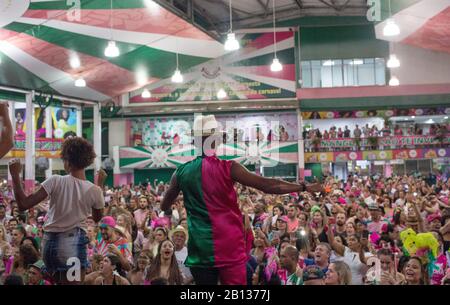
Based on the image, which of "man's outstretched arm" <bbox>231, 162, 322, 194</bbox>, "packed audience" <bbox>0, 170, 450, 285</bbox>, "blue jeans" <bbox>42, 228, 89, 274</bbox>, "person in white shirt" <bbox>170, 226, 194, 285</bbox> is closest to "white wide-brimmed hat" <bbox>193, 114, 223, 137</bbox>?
"man's outstretched arm" <bbox>231, 162, 322, 194</bbox>

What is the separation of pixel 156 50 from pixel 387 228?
1149cm

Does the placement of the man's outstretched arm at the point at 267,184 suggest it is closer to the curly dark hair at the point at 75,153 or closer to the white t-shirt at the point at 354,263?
the curly dark hair at the point at 75,153

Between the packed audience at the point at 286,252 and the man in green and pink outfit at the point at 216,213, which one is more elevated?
the man in green and pink outfit at the point at 216,213

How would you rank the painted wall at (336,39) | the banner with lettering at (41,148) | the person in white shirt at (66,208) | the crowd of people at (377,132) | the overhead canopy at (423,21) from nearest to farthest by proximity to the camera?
the person in white shirt at (66,208)
the overhead canopy at (423,21)
the banner with lettering at (41,148)
the crowd of people at (377,132)
the painted wall at (336,39)

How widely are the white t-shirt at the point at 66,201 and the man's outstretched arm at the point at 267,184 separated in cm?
87

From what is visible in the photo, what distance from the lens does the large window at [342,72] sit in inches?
937

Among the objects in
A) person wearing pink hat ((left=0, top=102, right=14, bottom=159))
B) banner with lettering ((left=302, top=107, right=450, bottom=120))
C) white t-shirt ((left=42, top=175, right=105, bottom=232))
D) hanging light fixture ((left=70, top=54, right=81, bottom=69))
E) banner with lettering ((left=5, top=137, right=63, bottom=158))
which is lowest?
white t-shirt ((left=42, top=175, right=105, bottom=232))

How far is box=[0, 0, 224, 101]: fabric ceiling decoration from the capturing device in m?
11.1

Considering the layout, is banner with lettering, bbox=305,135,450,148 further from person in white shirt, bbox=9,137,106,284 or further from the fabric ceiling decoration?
person in white shirt, bbox=9,137,106,284

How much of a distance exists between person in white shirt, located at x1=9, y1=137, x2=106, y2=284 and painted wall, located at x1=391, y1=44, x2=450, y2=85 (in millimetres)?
23217

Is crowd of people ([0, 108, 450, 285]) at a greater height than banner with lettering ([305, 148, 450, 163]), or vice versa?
banner with lettering ([305, 148, 450, 163])

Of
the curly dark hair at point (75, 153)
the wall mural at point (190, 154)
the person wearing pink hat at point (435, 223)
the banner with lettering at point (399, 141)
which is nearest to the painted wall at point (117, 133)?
the wall mural at point (190, 154)

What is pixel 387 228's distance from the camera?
244 inches
